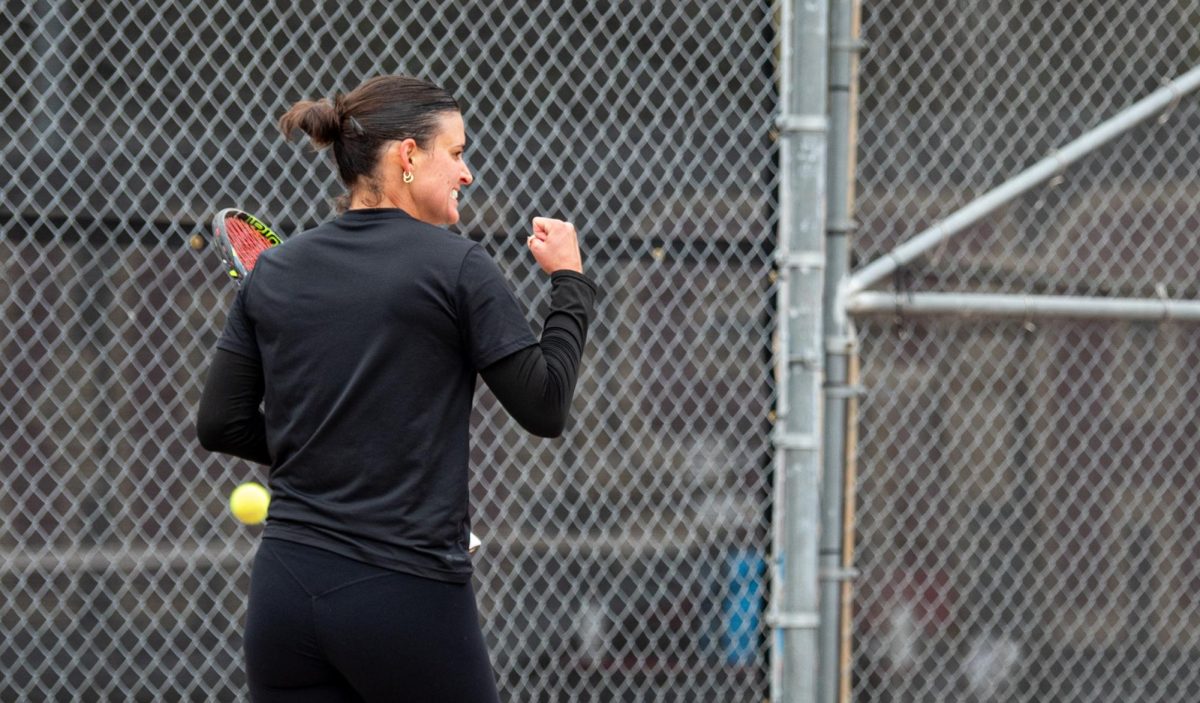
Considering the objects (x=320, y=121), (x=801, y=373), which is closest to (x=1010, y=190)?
(x=801, y=373)

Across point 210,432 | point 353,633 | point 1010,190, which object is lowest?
point 353,633

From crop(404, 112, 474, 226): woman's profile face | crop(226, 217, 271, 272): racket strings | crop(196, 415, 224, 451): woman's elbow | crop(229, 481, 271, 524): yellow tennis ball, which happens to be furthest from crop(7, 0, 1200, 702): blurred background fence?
crop(404, 112, 474, 226): woman's profile face

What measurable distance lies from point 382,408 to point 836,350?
194 centimetres

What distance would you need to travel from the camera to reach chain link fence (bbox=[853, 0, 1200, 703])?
400cm

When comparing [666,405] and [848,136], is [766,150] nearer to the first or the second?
[848,136]

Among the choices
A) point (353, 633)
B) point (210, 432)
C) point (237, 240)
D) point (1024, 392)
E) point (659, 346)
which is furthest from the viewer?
point (1024, 392)

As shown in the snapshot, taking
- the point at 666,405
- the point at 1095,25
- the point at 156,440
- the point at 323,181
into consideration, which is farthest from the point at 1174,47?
the point at 156,440

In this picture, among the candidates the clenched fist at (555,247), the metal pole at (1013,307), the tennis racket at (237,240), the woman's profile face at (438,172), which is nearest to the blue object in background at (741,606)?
the metal pole at (1013,307)

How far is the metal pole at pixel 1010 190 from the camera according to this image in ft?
11.7

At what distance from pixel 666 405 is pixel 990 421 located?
3.62 ft

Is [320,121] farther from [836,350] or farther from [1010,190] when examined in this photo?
[1010,190]

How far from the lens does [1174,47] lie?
429cm

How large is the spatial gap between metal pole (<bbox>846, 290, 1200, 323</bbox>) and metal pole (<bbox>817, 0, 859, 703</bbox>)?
97 millimetres

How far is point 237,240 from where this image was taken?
7.86ft
